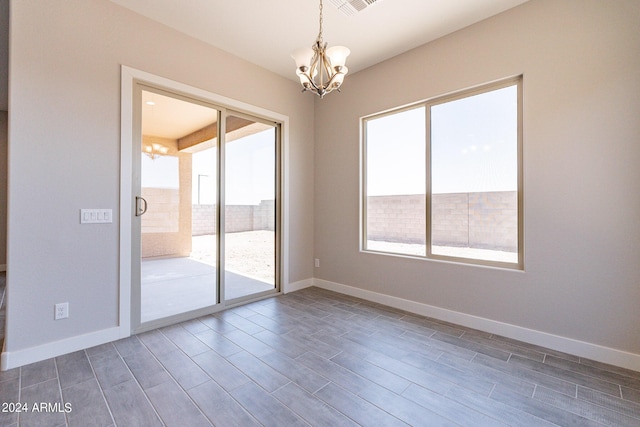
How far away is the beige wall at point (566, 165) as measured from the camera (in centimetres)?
211

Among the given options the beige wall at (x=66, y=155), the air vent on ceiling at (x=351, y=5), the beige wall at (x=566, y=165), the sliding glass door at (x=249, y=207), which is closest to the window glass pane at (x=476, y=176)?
the beige wall at (x=566, y=165)

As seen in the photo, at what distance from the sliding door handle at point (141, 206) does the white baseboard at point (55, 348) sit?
1087 millimetres

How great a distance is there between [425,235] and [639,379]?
1.90 metres

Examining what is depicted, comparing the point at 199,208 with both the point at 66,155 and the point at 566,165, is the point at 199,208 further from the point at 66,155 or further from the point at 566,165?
the point at 566,165

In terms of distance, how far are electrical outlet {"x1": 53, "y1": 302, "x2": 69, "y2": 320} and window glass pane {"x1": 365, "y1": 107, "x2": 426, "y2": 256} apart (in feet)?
10.5

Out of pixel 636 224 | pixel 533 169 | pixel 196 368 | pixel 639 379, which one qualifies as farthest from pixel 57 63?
pixel 639 379

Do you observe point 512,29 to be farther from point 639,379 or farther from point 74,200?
point 74,200

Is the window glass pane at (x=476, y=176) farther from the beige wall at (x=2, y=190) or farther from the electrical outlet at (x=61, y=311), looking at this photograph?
the beige wall at (x=2, y=190)

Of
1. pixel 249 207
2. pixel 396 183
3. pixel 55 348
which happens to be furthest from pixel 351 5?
pixel 55 348

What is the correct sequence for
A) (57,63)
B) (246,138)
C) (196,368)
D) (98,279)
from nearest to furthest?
(196,368) → (57,63) → (98,279) → (246,138)

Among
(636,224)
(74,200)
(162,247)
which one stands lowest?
(162,247)

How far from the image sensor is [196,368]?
6.86 ft

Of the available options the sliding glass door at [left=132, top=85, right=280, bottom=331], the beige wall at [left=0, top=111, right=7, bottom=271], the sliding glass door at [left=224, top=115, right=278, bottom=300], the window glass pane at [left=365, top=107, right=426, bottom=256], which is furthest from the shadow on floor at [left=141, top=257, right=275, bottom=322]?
the beige wall at [left=0, top=111, right=7, bottom=271]

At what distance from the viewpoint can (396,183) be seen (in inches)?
140
